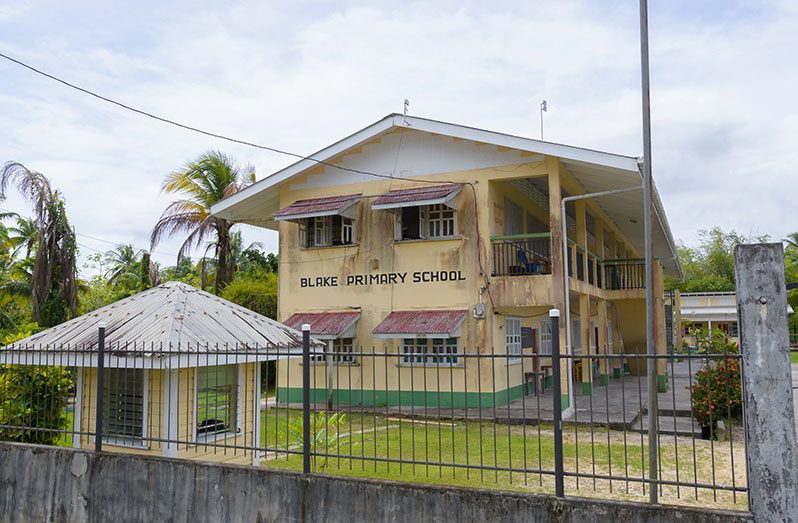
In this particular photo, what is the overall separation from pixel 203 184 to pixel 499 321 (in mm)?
12692

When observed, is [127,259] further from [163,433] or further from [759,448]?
[759,448]

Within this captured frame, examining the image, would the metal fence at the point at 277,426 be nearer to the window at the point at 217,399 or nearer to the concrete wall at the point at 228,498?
the window at the point at 217,399

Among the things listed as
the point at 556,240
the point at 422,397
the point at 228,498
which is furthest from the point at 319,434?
the point at 556,240

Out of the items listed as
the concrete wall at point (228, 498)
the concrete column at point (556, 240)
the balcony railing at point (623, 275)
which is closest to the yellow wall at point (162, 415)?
the concrete wall at point (228, 498)

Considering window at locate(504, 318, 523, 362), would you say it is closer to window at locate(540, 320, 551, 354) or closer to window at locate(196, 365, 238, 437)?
window at locate(540, 320, 551, 354)

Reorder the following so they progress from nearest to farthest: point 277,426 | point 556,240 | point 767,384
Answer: point 767,384 < point 277,426 < point 556,240

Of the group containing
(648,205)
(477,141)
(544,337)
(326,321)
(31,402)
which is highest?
(477,141)

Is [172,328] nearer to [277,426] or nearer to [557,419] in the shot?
[277,426]

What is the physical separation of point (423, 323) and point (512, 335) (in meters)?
2.90

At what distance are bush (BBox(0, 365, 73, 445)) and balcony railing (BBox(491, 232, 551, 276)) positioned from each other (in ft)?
30.6

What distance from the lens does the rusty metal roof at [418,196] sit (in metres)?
14.5

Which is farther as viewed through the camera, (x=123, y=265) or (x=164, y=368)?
(x=123, y=265)

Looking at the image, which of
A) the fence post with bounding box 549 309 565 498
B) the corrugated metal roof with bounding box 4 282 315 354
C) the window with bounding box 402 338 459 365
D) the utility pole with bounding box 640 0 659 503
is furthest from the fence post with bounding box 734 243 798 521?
the window with bounding box 402 338 459 365

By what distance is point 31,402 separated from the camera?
28.9 ft
